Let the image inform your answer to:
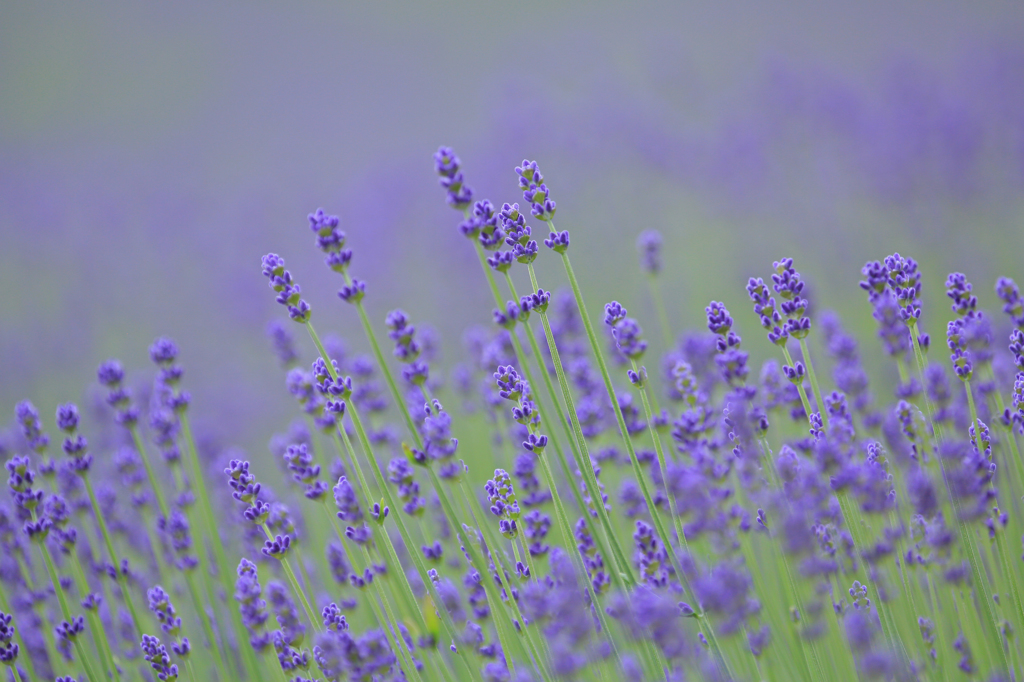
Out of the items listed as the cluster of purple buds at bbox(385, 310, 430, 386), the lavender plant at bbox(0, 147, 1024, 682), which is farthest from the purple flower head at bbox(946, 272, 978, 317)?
the cluster of purple buds at bbox(385, 310, 430, 386)

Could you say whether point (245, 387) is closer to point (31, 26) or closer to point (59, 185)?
point (59, 185)

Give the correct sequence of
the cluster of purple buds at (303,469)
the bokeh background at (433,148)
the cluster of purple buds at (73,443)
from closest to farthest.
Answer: the cluster of purple buds at (303,469) → the cluster of purple buds at (73,443) → the bokeh background at (433,148)

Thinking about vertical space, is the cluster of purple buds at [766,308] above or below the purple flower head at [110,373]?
below

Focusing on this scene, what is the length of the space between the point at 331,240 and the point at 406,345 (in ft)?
0.97

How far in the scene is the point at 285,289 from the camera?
1742mm

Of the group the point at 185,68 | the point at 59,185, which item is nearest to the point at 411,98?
the point at 185,68

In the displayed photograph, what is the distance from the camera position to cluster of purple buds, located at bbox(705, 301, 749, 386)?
5.43 feet

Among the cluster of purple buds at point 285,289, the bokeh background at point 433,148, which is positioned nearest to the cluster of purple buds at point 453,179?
the cluster of purple buds at point 285,289

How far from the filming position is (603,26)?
12742 millimetres

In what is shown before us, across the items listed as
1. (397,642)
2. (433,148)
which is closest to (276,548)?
(397,642)

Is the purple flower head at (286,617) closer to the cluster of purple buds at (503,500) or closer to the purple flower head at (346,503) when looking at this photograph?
the purple flower head at (346,503)

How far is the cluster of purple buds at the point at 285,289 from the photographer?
172 cm

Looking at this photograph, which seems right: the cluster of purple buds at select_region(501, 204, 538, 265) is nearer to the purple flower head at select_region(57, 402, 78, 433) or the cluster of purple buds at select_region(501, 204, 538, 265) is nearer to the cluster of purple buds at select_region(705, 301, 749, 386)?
the cluster of purple buds at select_region(705, 301, 749, 386)

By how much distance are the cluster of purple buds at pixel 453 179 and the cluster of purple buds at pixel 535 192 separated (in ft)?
0.43
